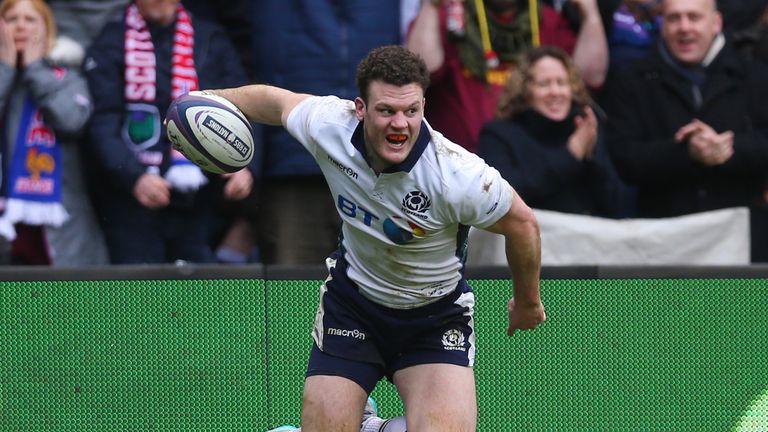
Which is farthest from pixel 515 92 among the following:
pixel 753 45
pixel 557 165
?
pixel 753 45

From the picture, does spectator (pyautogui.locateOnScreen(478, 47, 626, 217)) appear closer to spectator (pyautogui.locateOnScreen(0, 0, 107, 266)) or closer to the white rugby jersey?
the white rugby jersey

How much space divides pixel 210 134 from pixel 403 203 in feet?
2.76

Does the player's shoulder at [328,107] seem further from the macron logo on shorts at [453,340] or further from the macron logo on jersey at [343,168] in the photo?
the macron logo on shorts at [453,340]

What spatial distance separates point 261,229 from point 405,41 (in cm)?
137

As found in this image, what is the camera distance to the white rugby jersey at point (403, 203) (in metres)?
5.86

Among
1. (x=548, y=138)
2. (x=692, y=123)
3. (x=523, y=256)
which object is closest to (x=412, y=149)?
(x=523, y=256)

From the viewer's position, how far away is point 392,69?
5.77 meters

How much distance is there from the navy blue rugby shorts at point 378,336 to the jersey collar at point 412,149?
620 millimetres

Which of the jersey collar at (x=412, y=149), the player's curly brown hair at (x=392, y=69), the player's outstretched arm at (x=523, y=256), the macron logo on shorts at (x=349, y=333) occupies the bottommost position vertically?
the macron logo on shorts at (x=349, y=333)

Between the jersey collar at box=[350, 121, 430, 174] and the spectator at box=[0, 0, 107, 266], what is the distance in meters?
2.79

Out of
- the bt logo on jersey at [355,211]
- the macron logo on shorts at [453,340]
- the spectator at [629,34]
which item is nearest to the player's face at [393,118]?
the bt logo on jersey at [355,211]

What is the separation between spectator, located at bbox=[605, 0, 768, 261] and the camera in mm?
8438

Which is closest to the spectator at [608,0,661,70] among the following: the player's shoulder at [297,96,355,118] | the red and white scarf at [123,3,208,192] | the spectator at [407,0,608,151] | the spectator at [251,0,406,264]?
the spectator at [407,0,608,151]

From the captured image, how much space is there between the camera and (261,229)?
8609 mm
